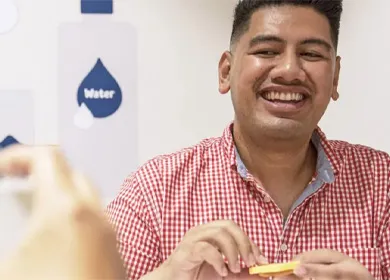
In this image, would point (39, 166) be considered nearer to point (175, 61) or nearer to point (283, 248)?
point (283, 248)

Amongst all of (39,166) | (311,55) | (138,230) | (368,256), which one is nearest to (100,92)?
(138,230)

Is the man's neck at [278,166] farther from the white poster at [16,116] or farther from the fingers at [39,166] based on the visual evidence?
the fingers at [39,166]

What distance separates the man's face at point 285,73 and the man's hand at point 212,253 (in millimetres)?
365

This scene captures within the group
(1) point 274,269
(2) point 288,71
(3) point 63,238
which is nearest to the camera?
(3) point 63,238

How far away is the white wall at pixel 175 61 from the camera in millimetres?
1676

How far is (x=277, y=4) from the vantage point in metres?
1.29

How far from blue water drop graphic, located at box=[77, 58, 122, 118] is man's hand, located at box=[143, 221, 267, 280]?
81 centimetres

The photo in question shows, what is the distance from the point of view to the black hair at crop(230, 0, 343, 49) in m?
1.29

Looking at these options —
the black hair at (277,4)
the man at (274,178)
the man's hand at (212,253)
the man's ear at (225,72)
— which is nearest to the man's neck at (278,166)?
the man at (274,178)

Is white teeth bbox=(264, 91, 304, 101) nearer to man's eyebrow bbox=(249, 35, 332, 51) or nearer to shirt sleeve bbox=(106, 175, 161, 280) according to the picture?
man's eyebrow bbox=(249, 35, 332, 51)

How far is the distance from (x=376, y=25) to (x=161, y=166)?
0.87 metres

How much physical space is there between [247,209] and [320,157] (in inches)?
9.0

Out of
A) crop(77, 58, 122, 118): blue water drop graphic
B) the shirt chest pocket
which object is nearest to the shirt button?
the shirt chest pocket

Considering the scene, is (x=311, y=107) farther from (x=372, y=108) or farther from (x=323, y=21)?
(x=372, y=108)
